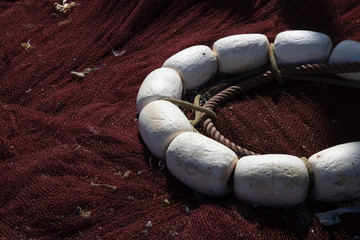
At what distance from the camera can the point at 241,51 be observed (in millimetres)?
2191

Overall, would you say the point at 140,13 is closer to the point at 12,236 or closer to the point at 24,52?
the point at 24,52

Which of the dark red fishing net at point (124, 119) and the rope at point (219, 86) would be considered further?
the rope at point (219, 86)

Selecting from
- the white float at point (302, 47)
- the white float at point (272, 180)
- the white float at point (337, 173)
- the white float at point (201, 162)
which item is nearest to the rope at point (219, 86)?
the white float at point (302, 47)

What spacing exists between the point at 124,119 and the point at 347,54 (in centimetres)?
128

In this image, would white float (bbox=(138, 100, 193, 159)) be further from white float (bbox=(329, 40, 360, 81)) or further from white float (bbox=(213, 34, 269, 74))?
white float (bbox=(329, 40, 360, 81))

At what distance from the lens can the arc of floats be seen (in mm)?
1671

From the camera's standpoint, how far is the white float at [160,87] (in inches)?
Result: 80.3

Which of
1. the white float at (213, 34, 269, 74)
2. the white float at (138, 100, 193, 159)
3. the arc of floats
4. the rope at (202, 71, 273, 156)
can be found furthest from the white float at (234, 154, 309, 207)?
the white float at (213, 34, 269, 74)

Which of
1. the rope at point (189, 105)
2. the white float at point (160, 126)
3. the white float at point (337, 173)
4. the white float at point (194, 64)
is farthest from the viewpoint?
the white float at point (194, 64)

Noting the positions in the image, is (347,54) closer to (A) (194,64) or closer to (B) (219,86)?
(B) (219,86)

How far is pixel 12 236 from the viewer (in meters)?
1.74

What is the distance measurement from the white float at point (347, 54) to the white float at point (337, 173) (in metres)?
0.59

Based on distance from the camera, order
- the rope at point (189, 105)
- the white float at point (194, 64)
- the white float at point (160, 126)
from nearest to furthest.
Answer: the white float at point (160, 126) < the rope at point (189, 105) < the white float at point (194, 64)

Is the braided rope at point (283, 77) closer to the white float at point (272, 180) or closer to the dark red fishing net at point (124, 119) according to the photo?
the dark red fishing net at point (124, 119)
